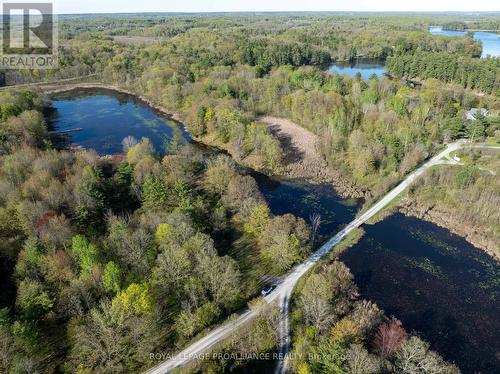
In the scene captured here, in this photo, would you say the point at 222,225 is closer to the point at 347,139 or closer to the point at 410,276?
the point at 410,276

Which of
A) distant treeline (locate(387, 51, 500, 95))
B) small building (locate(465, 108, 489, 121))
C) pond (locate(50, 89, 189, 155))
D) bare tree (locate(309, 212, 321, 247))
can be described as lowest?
bare tree (locate(309, 212, 321, 247))

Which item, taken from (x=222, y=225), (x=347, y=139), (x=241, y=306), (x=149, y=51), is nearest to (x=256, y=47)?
(x=149, y=51)

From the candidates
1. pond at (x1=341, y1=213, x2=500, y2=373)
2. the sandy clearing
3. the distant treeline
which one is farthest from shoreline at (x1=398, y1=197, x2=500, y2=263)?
the distant treeline

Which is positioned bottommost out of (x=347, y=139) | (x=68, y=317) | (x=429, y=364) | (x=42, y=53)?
(x=68, y=317)

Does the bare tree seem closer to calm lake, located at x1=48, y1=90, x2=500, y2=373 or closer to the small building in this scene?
calm lake, located at x1=48, y1=90, x2=500, y2=373

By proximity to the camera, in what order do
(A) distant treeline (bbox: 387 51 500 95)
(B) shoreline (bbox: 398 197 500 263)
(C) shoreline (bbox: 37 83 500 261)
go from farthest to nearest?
1. (A) distant treeline (bbox: 387 51 500 95)
2. (C) shoreline (bbox: 37 83 500 261)
3. (B) shoreline (bbox: 398 197 500 263)

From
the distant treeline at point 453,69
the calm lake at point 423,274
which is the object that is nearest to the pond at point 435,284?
the calm lake at point 423,274

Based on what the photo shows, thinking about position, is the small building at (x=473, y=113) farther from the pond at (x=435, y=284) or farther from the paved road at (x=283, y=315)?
the pond at (x=435, y=284)

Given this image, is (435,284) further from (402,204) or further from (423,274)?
(402,204)
